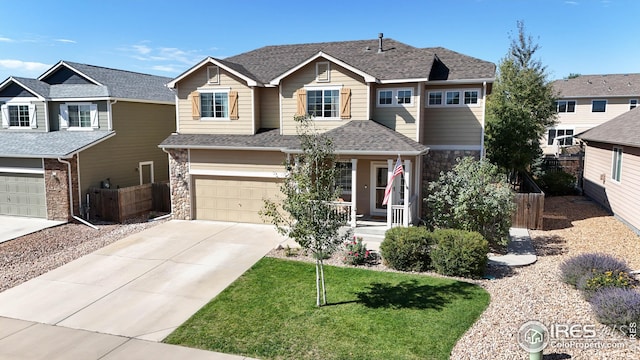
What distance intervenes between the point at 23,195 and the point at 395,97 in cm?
1722

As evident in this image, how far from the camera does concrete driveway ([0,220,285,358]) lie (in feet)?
31.5

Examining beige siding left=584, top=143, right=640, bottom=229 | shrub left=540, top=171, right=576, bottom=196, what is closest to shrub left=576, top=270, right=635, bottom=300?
beige siding left=584, top=143, right=640, bottom=229

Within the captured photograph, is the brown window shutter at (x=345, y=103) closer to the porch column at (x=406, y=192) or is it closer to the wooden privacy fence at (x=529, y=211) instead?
the porch column at (x=406, y=192)

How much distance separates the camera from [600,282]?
9.73m

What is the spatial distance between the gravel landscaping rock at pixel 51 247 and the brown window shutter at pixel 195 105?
5.07 m

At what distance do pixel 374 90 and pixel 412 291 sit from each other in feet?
31.8

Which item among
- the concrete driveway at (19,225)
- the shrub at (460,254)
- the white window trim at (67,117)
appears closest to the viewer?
the shrub at (460,254)

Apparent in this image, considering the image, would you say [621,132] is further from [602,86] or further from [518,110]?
[602,86]

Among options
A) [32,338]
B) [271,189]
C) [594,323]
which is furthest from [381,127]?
[32,338]

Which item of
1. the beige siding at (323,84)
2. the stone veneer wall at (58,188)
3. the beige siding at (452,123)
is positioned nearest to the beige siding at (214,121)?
the beige siding at (323,84)

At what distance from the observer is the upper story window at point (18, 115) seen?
21.5 m

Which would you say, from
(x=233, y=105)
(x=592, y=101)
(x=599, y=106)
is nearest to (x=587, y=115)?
(x=599, y=106)

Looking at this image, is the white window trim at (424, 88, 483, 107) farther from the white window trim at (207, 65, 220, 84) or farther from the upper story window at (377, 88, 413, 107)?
the white window trim at (207, 65, 220, 84)

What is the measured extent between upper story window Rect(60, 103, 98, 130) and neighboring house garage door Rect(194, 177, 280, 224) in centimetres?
658
